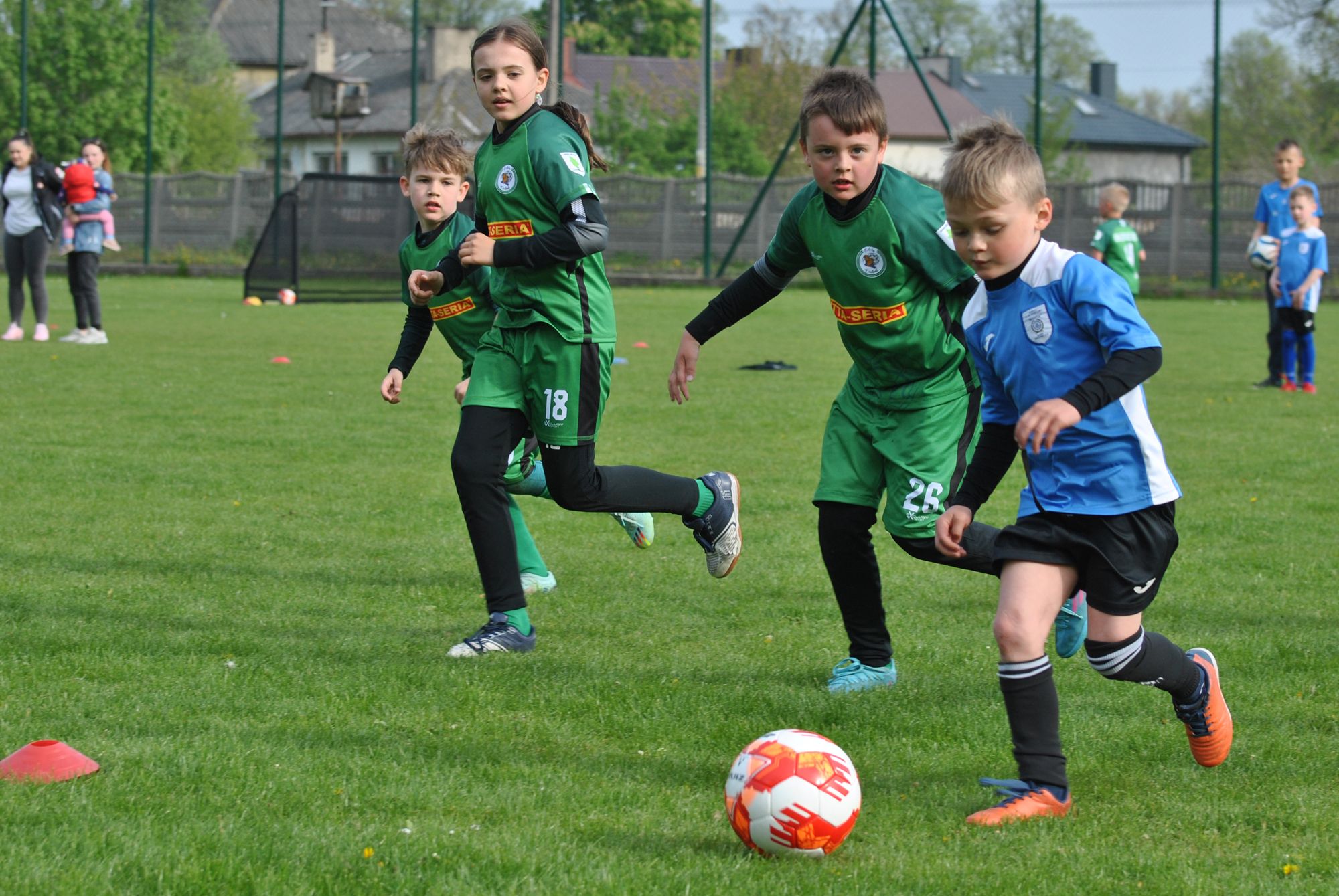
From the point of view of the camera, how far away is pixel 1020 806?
3.28 meters

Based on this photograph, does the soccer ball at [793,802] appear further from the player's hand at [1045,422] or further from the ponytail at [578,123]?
the ponytail at [578,123]

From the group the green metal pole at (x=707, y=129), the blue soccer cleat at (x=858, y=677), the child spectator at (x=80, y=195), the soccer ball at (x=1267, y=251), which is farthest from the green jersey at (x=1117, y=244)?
the green metal pole at (x=707, y=129)

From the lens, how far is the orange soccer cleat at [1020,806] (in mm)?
3246

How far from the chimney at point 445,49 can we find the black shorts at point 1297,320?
46469mm

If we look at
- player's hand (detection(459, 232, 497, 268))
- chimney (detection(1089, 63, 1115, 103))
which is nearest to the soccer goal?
player's hand (detection(459, 232, 497, 268))

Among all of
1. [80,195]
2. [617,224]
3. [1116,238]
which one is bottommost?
[1116,238]

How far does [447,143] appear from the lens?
18.1 feet

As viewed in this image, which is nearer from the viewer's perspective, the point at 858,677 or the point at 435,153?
the point at 858,677

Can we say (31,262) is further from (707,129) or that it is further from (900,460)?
(707,129)

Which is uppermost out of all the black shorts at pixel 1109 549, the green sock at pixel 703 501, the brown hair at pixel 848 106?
the brown hair at pixel 848 106

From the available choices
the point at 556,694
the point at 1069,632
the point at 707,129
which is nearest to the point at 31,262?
the point at 556,694

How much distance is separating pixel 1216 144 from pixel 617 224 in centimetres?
1189

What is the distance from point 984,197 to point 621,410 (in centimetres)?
766

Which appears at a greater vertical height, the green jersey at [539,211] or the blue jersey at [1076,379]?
the green jersey at [539,211]
